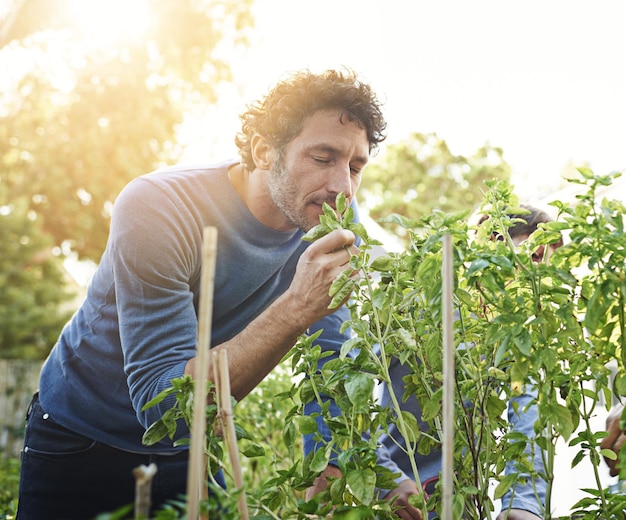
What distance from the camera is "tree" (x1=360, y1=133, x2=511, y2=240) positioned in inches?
850

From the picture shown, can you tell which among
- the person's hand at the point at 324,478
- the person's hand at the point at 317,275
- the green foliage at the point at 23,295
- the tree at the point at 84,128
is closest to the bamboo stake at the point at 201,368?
the person's hand at the point at 317,275

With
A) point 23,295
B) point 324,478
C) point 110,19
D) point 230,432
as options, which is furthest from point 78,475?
point 23,295

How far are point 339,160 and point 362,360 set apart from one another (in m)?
1.06

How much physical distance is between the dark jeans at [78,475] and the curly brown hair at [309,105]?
1076mm

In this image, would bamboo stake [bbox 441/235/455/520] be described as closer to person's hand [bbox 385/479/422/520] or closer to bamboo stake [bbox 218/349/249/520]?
bamboo stake [bbox 218/349/249/520]

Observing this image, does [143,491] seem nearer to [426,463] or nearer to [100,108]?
[426,463]

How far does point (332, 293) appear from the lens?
1350mm

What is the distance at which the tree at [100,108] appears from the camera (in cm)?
1269

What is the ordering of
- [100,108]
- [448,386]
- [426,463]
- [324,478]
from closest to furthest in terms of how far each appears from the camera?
[448,386]
[324,478]
[426,463]
[100,108]

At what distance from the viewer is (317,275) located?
167 centimetres

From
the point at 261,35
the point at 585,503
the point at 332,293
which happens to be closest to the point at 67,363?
the point at 332,293

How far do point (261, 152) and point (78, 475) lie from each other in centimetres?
122

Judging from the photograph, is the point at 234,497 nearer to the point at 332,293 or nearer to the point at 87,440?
the point at 332,293

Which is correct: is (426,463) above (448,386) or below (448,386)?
below
